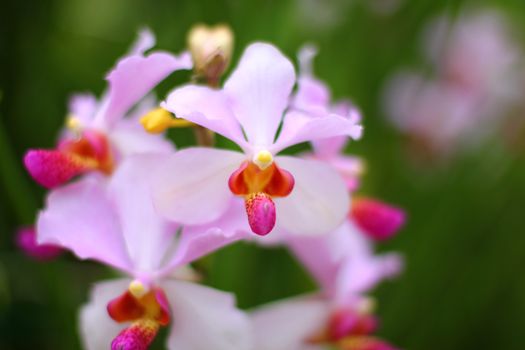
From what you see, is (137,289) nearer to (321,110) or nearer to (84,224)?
(84,224)

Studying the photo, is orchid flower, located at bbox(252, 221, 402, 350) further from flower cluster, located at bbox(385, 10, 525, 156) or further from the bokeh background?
flower cluster, located at bbox(385, 10, 525, 156)

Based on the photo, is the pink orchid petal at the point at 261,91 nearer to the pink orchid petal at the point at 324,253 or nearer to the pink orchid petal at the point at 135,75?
A: the pink orchid petal at the point at 135,75

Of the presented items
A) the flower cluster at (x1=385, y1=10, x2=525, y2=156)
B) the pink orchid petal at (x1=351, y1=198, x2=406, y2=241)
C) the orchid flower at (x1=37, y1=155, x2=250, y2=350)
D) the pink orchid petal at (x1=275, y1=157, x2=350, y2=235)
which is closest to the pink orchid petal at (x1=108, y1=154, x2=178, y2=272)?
the orchid flower at (x1=37, y1=155, x2=250, y2=350)

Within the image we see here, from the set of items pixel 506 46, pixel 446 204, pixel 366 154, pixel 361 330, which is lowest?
pixel 361 330

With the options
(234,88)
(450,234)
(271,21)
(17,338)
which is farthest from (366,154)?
(234,88)

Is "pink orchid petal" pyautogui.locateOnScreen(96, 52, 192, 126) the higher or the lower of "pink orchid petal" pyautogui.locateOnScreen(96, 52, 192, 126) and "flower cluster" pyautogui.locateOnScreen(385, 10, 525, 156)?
the lower

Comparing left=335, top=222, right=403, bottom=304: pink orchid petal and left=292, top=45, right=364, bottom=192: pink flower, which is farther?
left=335, top=222, right=403, bottom=304: pink orchid petal

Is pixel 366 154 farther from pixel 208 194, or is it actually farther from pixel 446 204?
pixel 208 194
